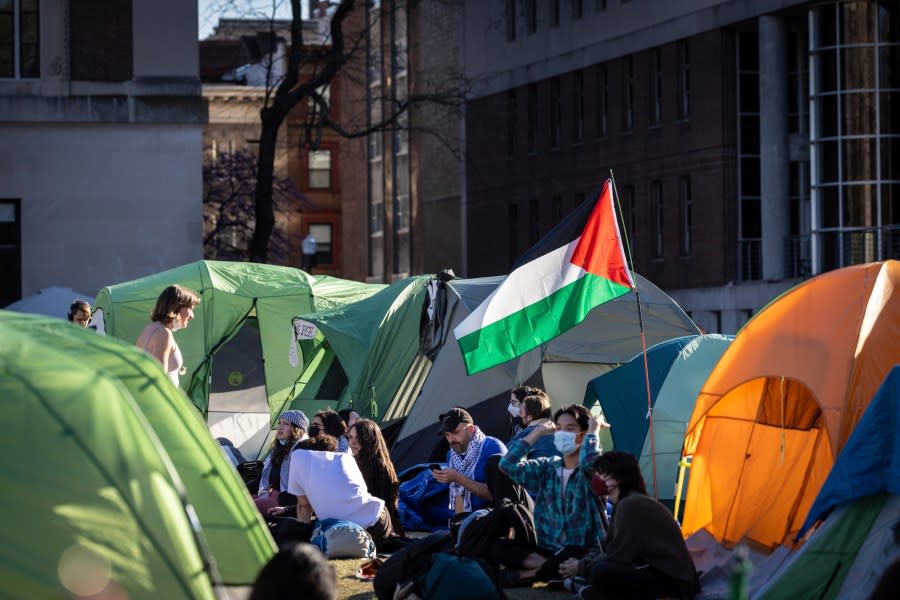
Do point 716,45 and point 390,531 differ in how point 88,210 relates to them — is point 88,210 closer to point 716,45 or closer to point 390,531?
point 716,45

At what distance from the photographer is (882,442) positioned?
955 centimetres

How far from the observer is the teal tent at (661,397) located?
14836mm

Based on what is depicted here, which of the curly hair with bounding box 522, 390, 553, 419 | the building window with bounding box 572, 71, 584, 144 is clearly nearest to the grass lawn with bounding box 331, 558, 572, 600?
the curly hair with bounding box 522, 390, 553, 419

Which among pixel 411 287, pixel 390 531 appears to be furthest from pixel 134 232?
pixel 390 531

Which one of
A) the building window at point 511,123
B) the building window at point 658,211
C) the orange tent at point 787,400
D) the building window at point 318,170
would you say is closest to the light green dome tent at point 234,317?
the orange tent at point 787,400

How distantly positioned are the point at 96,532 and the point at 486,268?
1876 inches

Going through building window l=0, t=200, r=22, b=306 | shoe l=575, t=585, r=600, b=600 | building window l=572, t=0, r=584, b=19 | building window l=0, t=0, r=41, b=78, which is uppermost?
building window l=572, t=0, r=584, b=19

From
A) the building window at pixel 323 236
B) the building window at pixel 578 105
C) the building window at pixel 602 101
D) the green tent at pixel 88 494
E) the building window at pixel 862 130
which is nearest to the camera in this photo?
the green tent at pixel 88 494

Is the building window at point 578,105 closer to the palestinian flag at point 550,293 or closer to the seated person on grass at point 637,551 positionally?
the palestinian flag at point 550,293

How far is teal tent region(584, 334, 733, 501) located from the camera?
14.8m

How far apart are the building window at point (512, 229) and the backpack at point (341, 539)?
40.0 m

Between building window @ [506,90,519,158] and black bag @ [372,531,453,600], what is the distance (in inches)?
1665

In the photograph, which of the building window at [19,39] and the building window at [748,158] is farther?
the building window at [748,158]

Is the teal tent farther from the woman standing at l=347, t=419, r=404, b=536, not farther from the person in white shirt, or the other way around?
Result: the person in white shirt
